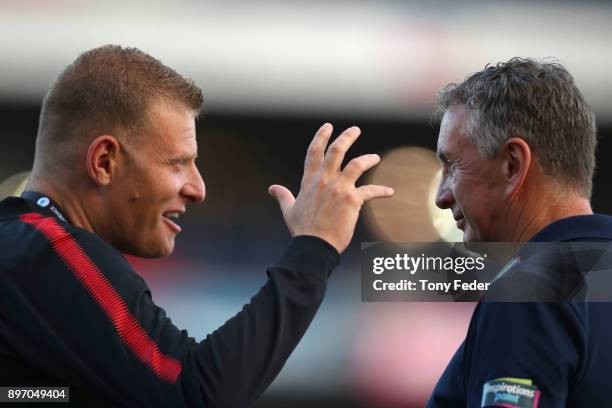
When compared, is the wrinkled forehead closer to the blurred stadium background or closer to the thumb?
the thumb

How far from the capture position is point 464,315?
20.6 ft

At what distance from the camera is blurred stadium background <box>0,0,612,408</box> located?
6.23 meters

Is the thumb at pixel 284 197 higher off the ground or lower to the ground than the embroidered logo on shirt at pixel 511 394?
higher

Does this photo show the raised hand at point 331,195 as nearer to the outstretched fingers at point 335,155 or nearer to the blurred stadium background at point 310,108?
the outstretched fingers at point 335,155

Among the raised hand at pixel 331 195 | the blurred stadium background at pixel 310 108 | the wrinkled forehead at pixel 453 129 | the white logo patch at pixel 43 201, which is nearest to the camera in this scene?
the raised hand at pixel 331 195

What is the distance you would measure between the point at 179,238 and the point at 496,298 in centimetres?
498

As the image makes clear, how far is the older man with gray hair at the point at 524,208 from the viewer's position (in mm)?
1453

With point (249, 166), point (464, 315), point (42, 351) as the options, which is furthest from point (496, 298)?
point (249, 166)

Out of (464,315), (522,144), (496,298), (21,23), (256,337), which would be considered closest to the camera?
(256,337)

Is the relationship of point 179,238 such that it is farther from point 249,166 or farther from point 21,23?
point 21,23

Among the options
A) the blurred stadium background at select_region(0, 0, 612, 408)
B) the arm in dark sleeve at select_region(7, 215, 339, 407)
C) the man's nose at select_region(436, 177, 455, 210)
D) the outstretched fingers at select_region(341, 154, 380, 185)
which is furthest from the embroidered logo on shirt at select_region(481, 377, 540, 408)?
the blurred stadium background at select_region(0, 0, 612, 408)

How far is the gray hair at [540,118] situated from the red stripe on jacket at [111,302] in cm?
88

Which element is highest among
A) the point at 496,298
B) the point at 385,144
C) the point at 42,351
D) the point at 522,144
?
the point at 385,144

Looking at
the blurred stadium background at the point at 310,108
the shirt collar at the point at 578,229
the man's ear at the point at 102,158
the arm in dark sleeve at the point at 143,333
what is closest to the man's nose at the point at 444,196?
the shirt collar at the point at 578,229
